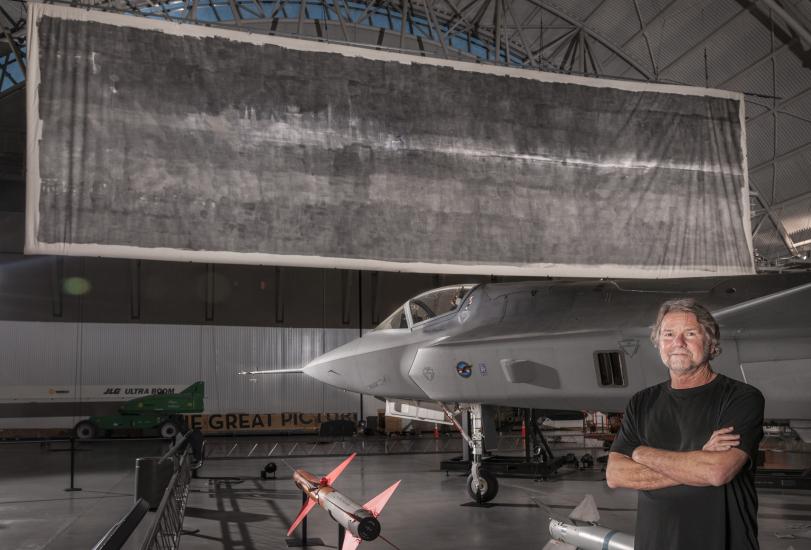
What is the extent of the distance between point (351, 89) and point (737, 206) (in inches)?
445

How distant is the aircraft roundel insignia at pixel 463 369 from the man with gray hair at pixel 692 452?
22.6 ft

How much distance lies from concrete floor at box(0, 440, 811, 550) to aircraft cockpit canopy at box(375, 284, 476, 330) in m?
2.75

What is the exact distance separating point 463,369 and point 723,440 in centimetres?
729

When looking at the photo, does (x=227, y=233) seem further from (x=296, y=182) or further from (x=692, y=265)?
(x=692, y=265)

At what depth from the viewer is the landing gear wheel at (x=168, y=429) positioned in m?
28.8

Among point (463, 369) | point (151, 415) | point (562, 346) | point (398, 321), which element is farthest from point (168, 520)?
point (151, 415)

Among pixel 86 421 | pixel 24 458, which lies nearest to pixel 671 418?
pixel 24 458

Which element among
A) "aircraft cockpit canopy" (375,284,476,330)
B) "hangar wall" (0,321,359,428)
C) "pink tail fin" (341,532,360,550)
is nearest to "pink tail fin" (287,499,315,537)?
"pink tail fin" (341,532,360,550)

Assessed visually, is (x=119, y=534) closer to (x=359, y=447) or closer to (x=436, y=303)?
(x=436, y=303)

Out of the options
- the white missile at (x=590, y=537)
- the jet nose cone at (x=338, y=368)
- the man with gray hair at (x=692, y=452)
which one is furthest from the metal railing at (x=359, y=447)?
the man with gray hair at (x=692, y=452)

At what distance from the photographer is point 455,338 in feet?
31.8

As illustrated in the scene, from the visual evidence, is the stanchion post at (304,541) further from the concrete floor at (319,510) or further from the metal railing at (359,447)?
the metal railing at (359,447)

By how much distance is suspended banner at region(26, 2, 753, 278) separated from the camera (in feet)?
51.6

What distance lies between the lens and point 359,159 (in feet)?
57.7
